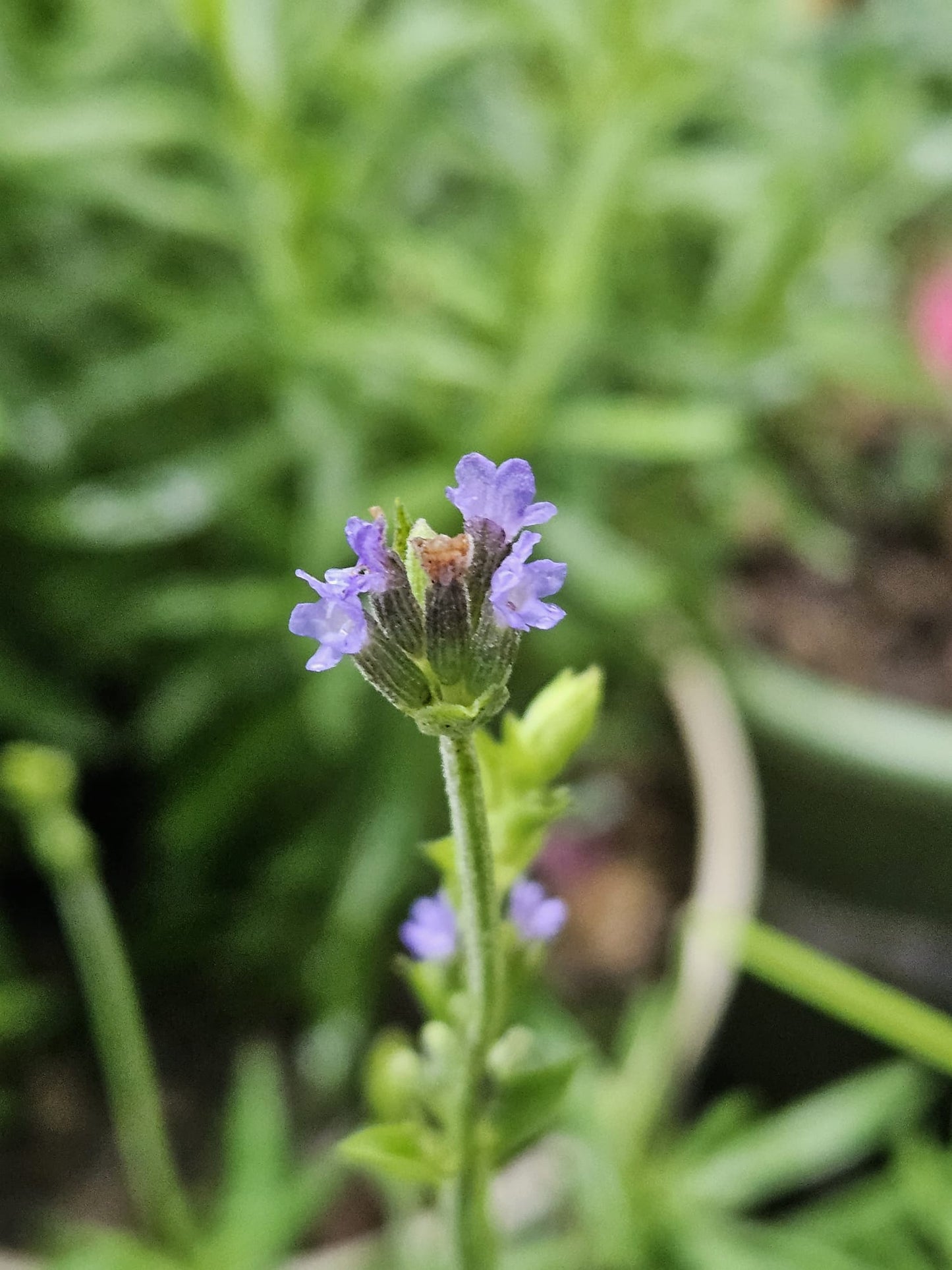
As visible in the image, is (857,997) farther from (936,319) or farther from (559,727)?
(936,319)

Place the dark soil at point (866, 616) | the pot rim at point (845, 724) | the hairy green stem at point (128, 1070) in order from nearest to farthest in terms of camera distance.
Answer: the hairy green stem at point (128, 1070), the pot rim at point (845, 724), the dark soil at point (866, 616)

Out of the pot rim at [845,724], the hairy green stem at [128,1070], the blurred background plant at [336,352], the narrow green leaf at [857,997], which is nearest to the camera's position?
the narrow green leaf at [857,997]

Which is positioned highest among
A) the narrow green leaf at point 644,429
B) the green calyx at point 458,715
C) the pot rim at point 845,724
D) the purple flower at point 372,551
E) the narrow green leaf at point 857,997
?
the narrow green leaf at point 644,429

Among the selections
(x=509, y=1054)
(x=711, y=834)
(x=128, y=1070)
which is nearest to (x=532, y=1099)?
(x=509, y=1054)

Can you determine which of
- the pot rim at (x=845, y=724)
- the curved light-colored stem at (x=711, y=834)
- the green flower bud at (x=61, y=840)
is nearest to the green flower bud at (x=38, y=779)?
the green flower bud at (x=61, y=840)

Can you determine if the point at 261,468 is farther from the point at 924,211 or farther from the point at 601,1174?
the point at 924,211

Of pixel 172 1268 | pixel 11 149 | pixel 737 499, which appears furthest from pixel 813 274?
pixel 172 1268

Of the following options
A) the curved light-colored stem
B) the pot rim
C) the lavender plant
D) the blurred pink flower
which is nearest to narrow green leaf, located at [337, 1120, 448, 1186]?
the lavender plant

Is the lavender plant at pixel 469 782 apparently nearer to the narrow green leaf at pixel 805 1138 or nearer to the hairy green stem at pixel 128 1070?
the hairy green stem at pixel 128 1070
